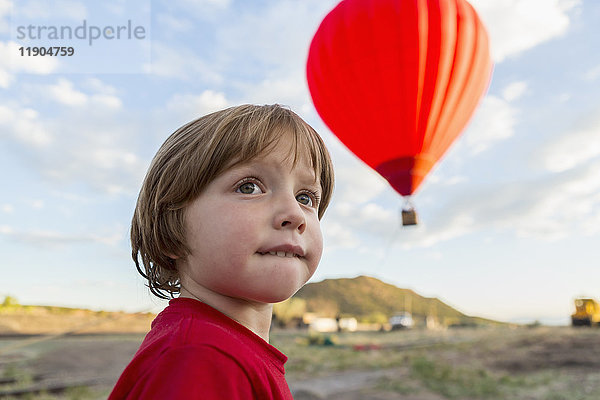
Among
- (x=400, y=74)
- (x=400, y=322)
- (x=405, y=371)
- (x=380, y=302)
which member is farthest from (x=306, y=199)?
(x=380, y=302)

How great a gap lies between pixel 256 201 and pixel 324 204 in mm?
471

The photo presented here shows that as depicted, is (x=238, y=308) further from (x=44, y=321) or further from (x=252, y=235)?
(x=44, y=321)

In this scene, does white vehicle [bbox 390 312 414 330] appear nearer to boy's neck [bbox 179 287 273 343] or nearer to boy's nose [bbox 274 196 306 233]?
boy's neck [bbox 179 287 273 343]

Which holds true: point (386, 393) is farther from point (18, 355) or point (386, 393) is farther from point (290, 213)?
point (290, 213)

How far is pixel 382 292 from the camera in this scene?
87.8 m

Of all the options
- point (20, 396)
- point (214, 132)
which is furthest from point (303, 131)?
point (20, 396)

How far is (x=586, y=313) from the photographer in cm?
2555

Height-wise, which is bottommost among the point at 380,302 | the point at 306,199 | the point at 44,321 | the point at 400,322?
the point at 400,322

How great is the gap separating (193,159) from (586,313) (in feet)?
95.2

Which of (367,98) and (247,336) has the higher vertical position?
(367,98)

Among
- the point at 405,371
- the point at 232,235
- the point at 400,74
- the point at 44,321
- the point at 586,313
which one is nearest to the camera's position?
the point at 232,235

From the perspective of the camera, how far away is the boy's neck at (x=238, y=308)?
3.75 ft

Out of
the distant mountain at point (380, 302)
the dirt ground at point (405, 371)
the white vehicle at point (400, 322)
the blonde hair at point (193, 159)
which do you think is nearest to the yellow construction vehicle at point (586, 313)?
the dirt ground at point (405, 371)

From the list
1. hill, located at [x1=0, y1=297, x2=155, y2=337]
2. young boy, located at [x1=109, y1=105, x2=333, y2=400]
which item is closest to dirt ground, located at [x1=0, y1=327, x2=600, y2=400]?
hill, located at [x1=0, y1=297, x2=155, y2=337]
